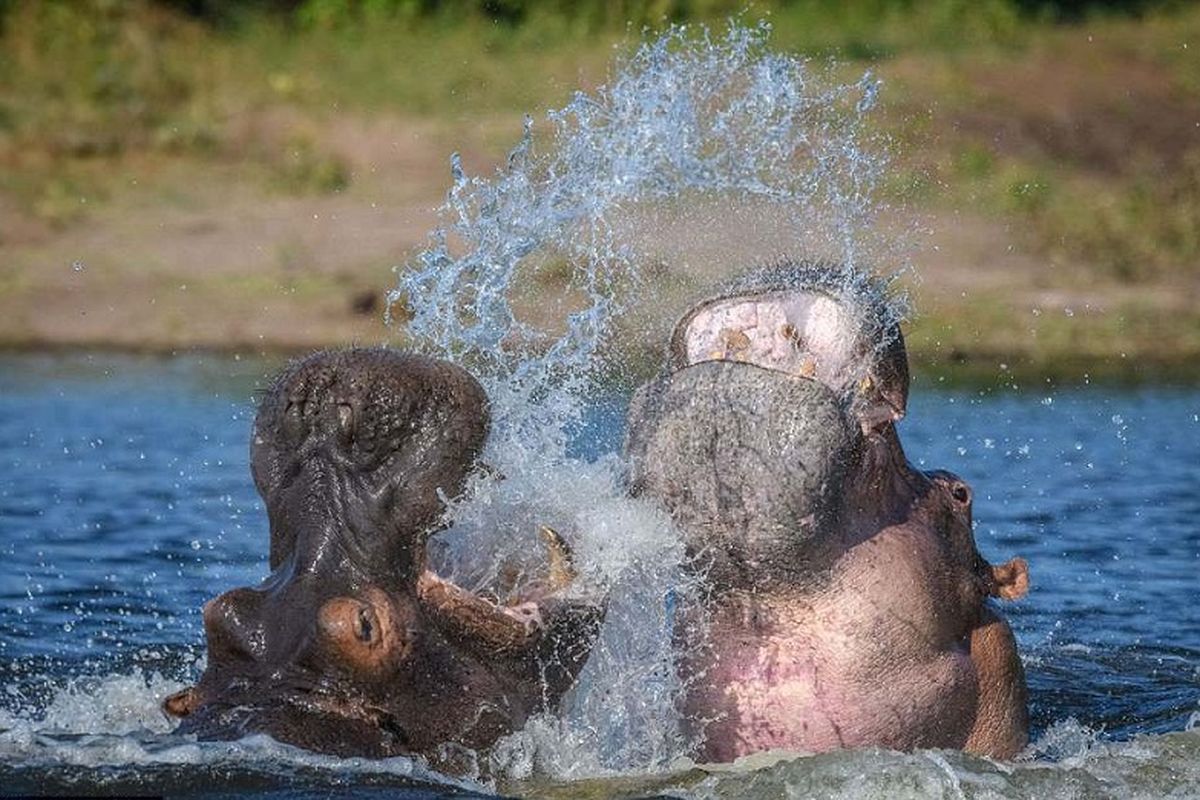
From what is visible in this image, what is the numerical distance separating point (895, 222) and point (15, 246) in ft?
20.0

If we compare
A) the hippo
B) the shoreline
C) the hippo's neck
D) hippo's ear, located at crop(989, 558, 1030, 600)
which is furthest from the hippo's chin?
the shoreline

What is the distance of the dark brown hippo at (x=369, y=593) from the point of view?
14.4 feet

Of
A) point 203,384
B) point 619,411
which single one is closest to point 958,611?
point 619,411

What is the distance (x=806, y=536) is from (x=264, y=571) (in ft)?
11.6

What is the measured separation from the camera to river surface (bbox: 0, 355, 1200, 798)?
15.3ft

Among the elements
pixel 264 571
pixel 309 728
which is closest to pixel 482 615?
pixel 309 728

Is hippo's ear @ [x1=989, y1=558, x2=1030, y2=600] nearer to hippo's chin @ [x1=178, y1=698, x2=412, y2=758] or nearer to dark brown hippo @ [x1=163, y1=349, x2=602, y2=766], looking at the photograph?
dark brown hippo @ [x1=163, y1=349, x2=602, y2=766]

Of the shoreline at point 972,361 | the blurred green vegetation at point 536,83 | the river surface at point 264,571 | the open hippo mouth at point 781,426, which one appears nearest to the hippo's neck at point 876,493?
the open hippo mouth at point 781,426

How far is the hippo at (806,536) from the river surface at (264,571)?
13cm

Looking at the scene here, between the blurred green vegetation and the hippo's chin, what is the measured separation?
430 inches

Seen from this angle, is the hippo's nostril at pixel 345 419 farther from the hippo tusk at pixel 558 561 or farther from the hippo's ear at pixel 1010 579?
the hippo's ear at pixel 1010 579

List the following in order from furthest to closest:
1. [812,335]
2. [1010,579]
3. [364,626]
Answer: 1. [1010,579]
2. [812,335]
3. [364,626]

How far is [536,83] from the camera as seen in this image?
1808 cm

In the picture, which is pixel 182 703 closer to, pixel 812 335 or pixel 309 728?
pixel 309 728
